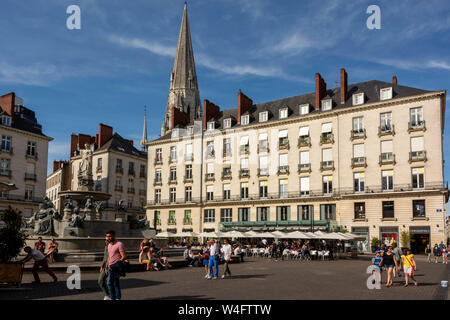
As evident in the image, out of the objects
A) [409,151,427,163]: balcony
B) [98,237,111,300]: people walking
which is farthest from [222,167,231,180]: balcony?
[98,237,111,300]: people walking

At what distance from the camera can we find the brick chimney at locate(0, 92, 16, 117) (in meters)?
54.3

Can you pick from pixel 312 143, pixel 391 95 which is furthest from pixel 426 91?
pixel 312 143

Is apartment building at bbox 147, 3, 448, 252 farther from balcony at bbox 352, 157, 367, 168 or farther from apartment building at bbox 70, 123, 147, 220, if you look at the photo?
apartment building at bbox 70, 123, 147, 220

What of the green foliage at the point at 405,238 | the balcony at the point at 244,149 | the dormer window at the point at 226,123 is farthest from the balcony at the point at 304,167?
the green foliage at the point at 405,238

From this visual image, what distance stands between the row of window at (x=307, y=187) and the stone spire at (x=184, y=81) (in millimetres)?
49010

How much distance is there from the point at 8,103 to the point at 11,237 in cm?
4872

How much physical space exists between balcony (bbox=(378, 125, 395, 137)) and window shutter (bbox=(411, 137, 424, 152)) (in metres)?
2.18

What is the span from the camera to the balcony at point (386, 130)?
43.2 meters

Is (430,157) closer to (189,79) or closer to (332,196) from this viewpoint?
(332,196)

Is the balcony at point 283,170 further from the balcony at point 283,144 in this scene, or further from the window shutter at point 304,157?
the balcony at point 283,144

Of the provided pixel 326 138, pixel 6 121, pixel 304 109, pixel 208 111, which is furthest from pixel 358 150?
pixel 6 121

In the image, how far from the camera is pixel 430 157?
40719 mm

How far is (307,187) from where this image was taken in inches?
1877
